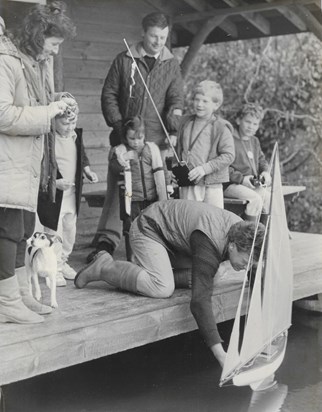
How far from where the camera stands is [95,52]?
7324 mm

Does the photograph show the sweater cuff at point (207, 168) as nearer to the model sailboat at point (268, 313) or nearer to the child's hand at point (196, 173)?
the child's hand at point (196, 173)

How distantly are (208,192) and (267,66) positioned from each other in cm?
790

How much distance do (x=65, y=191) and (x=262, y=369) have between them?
1.49m

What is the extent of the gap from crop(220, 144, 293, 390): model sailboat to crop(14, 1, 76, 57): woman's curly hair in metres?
1.22

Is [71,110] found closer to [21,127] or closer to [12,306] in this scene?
[21,127]

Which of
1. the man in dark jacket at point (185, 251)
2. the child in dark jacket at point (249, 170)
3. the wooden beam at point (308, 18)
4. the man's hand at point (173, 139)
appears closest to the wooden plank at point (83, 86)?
the wooden beam at point (308, 18)

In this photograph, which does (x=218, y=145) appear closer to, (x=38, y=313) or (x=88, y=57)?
(x=38, y=313)

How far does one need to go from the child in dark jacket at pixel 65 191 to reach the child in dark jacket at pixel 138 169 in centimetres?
24

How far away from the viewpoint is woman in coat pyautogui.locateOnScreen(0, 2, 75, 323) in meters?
3.35

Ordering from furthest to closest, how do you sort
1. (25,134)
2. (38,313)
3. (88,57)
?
(88,57)
(38,313)
(25,134)

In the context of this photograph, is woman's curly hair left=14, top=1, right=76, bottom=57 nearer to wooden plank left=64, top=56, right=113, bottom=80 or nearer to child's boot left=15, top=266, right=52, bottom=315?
child's boot left=15, top=266, right=52, bottom=315

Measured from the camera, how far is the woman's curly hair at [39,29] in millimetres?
3416

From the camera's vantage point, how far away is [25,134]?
341 cm

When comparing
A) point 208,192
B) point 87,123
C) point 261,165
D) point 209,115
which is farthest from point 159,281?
point 87,123
